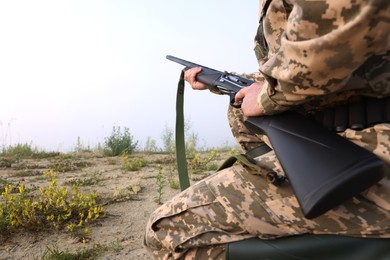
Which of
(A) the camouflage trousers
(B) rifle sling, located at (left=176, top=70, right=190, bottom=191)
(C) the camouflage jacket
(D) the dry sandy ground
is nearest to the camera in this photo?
(C) the camouflage jacket

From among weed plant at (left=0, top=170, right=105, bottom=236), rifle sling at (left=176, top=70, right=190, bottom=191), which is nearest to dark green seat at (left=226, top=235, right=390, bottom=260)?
rifle sling at (left=176, top=70, right=190, bottom=191)

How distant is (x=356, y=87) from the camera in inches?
64.4

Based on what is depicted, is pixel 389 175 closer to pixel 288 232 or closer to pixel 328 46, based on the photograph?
pixel 288 232

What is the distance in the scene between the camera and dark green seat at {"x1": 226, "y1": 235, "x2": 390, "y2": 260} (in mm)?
1656

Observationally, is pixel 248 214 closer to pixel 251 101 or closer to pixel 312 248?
pixel 312 248

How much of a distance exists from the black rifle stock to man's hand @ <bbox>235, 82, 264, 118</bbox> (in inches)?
2.1

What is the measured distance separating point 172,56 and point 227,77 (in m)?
1.18

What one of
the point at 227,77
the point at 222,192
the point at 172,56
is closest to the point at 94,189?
the point at 172,56

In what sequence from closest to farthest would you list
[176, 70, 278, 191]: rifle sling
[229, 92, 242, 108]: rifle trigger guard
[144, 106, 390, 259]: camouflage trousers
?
[144, 106, 390, 259]: camouflage trousers
[176, 70, 278, 191]: rifle sling
[229, 92, 242, 108]: rifle trigger guard

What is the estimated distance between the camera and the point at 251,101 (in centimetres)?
199

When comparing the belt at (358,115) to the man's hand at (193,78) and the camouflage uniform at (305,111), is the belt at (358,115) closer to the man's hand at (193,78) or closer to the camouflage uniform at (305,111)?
the camouflage uniform at (305,111)

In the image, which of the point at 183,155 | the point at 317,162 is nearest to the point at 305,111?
the point at 317,162

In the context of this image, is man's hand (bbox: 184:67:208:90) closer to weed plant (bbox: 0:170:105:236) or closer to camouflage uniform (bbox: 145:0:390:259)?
camouflage uniform (bbox: 145:0:390:259)

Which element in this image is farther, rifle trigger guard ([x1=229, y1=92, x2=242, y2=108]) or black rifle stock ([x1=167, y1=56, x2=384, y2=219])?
rifle trigger guard ([x1=229, y1=92, x2=242, y2=108])
